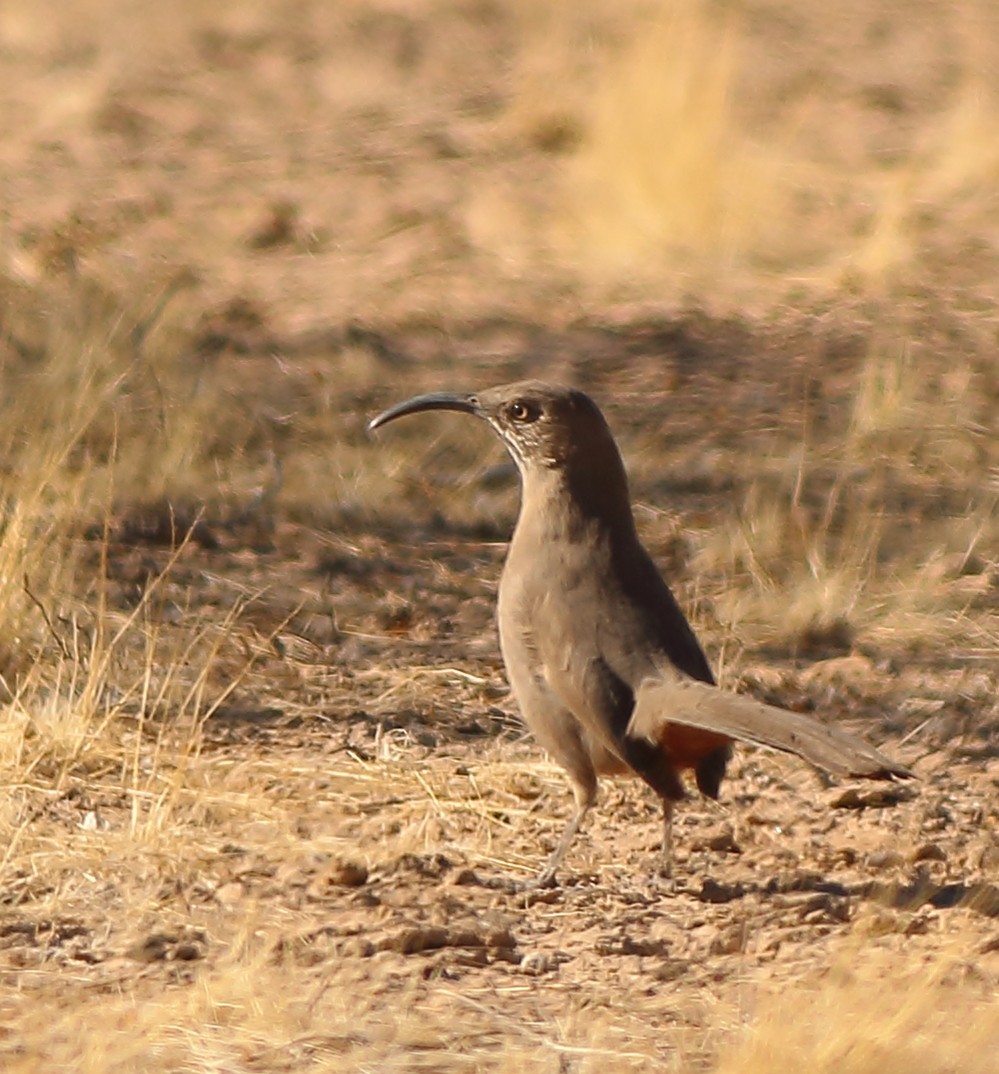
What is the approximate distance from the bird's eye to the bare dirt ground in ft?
3.00

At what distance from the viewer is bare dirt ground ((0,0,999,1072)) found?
172 inches

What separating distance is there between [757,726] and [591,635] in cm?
66

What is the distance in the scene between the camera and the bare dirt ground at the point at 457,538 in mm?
4371

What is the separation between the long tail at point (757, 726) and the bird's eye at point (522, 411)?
0.82m

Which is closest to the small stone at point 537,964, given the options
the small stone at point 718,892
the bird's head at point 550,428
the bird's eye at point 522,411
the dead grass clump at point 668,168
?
the small stone at point 718,892

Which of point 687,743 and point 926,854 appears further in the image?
point 926,854

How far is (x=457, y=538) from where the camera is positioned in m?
7.45

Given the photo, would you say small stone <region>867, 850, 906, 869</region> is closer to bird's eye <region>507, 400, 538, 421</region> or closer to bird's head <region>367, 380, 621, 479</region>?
bird's head <region>367, 380, 621, 479</region>

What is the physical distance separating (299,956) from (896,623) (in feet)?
9.16

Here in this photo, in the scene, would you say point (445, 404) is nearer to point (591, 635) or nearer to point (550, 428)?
point (550, 428)

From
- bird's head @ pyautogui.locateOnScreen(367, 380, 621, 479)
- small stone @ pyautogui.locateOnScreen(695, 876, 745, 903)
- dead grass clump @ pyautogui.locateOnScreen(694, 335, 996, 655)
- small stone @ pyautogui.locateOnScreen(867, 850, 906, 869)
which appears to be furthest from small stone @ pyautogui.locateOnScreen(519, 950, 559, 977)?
dead grass clump @ pyautogui.locateOnScreen(694, 335, 996, 655)

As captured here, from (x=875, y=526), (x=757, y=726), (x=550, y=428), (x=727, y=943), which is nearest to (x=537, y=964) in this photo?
(x=727, y=943)

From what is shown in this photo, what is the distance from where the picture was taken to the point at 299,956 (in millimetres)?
4438

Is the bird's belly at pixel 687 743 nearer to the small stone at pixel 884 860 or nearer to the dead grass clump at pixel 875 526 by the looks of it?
the small stone at pixel 884 860
